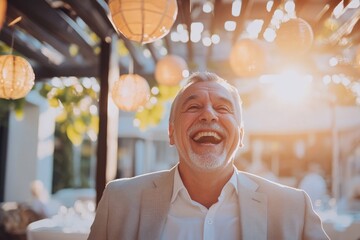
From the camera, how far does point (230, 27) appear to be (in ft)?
13.7

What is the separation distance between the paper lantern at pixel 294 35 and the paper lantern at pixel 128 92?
1.30 m

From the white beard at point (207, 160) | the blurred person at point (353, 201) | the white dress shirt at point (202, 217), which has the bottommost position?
the blurred person at point (353, 201)

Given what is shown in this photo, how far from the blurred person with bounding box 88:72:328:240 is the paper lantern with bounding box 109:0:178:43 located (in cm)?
56

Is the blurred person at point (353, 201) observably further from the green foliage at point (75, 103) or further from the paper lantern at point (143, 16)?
the paper lantern at point (143, 16)

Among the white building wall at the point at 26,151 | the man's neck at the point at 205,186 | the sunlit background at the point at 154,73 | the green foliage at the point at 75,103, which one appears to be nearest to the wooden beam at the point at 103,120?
the sunlit background at the point at 154,73

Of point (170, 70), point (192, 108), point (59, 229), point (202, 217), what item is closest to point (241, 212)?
point (202, 217)

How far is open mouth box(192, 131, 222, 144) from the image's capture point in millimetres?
1915

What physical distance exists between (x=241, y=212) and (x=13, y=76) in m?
2.07

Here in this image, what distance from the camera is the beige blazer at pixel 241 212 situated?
73.5 inches

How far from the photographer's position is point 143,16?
237cm

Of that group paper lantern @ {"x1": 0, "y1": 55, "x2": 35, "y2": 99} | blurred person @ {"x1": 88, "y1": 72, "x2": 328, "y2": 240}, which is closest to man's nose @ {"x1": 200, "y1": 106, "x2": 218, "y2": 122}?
blurred person @ {"x1": 88, "y1": 72, "x2": 328, "y2": 240}

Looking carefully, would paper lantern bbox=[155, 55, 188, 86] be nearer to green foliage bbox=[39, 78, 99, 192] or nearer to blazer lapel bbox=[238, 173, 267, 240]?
green foliage bbox=[39, 78, 99, 192]

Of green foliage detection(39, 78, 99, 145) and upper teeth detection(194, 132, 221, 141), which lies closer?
upper teeth detection(194, 132, 221, 141)

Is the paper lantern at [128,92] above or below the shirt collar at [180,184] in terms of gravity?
above
